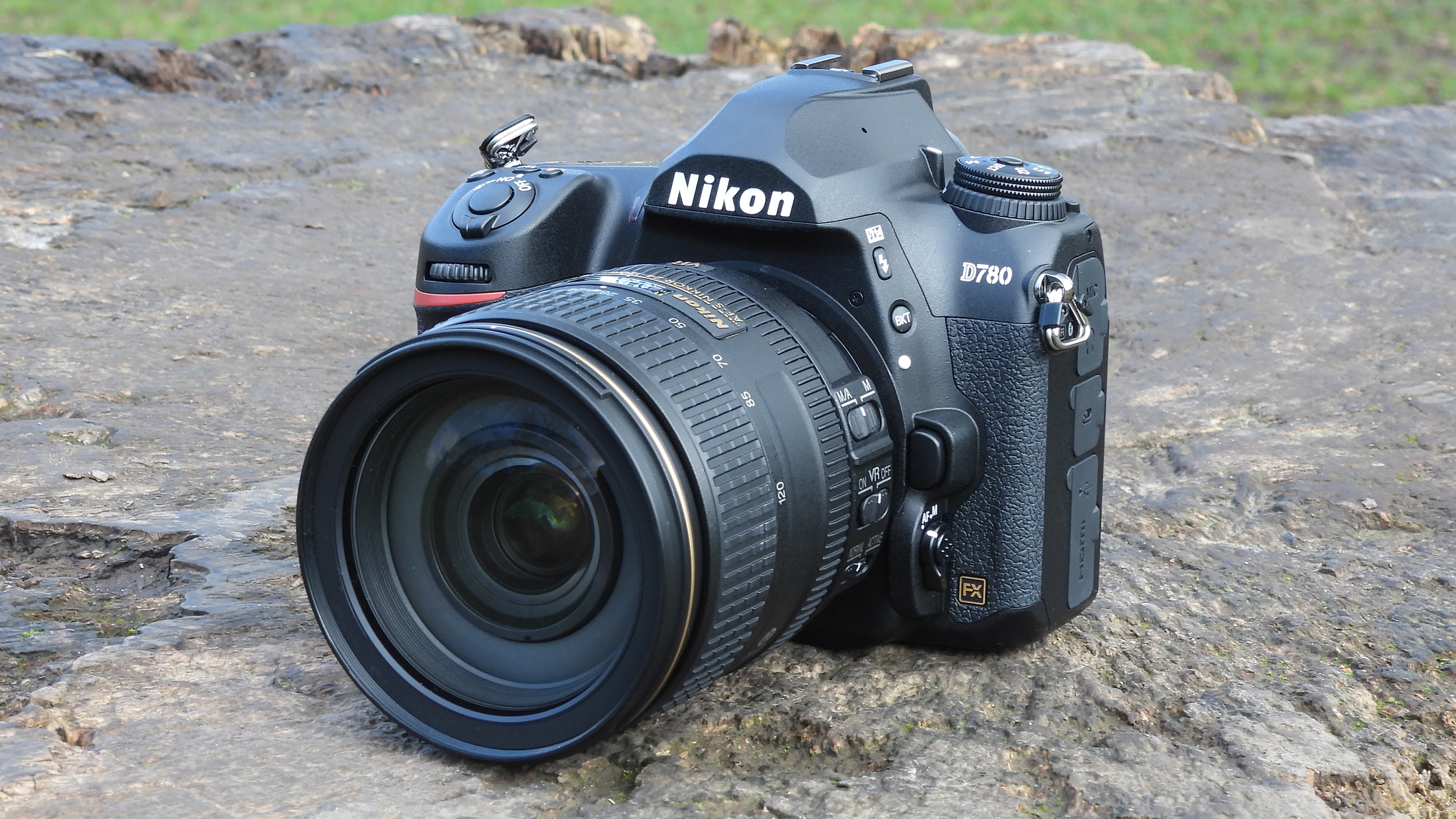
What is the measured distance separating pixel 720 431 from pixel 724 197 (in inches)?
14.8

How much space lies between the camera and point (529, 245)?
1.79 metres

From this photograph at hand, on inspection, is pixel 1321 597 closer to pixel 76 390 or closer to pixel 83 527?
pixel 83 527

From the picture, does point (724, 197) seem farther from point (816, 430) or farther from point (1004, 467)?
point (1004, 467)

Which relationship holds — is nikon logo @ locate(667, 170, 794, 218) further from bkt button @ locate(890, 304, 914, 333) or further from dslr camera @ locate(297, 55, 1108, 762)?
bkt button @ locate(890, 304, 914, 333)

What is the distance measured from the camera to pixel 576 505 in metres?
1.41

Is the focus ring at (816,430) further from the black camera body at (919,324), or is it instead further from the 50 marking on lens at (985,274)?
the 50 marking on lens at (985,274)

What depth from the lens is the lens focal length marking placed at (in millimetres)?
1452

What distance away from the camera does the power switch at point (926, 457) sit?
1594 millimetres

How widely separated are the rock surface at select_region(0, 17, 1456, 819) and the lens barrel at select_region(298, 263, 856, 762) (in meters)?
0.11

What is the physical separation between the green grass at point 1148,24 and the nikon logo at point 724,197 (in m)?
5.20

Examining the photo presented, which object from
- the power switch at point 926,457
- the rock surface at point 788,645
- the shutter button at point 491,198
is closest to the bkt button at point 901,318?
the power switch at point 926,457

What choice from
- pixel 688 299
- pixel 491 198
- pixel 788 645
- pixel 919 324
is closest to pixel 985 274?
pixel 919 324

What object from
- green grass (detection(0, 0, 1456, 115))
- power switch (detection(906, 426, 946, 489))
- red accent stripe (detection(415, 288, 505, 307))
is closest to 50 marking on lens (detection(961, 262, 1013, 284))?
power switch (detection(906, 426, 946, 489))

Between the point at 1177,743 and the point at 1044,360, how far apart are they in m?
0.45
